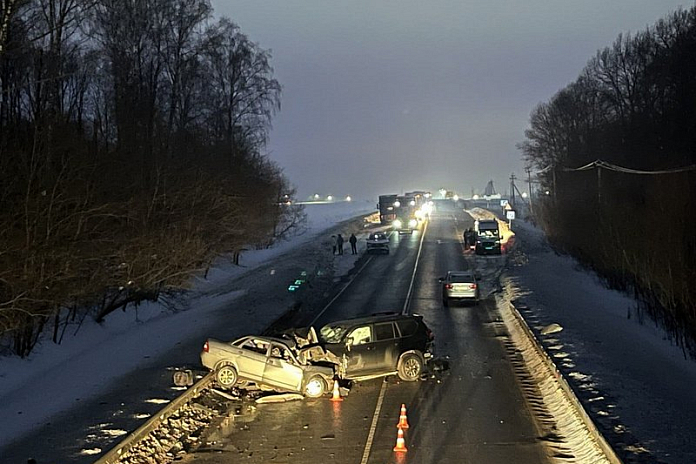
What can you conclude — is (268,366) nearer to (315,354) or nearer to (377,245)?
(315,354)

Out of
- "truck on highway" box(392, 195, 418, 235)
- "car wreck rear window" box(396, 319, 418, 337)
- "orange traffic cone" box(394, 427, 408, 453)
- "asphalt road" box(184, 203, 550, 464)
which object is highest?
"truck on highway" box(392, 195, 418, 235)

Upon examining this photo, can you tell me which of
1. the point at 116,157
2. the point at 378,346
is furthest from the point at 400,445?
the point at 116,157

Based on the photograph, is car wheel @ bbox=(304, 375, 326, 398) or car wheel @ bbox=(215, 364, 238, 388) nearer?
car wheel @ bbox=(304, 375, 326, 398)

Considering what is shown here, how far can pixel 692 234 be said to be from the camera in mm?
31234

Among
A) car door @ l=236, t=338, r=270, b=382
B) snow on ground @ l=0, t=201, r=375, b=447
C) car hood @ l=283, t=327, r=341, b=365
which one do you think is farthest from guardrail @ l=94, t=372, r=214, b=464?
snow on ground @ l=0, t=201, r=375, b=447

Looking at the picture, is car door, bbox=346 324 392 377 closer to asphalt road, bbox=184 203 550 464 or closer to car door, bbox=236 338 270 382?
asphalt road, bbox=184 203 550 464

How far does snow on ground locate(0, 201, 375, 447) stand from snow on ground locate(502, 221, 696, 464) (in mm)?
11703

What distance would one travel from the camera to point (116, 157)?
3059cm

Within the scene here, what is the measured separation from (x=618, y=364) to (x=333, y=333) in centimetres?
791

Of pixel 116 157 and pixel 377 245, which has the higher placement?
pixel 116 157

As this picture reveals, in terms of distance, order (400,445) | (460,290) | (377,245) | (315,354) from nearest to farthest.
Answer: (400,445)
(315,354)
(460,290)
(377,245)

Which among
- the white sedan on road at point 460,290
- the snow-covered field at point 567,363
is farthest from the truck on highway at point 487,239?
the white sedan on road at point 460,290

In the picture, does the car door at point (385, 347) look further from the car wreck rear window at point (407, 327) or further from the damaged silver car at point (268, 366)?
the damaged silver car at point (268, 366)

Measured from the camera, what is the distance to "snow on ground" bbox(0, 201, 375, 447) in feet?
58.4
